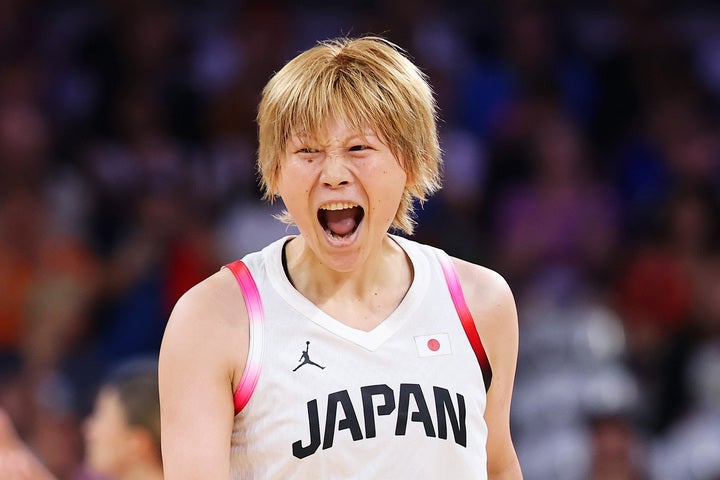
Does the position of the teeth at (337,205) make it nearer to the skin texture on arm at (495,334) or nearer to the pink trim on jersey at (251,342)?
the pink trim on jersey at (251,342)

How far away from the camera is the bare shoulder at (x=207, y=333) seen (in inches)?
103

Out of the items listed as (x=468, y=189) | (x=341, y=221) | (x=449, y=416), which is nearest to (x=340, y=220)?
(x=341, y=221)

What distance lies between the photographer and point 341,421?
8.64ft

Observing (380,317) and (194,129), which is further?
(194,129)

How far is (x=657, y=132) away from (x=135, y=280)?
325 centimetres

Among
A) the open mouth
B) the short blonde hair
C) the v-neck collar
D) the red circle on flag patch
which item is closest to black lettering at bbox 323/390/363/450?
the v-neck collar

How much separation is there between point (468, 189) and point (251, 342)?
4542 millimetres

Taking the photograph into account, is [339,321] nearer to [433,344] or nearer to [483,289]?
[433,344]

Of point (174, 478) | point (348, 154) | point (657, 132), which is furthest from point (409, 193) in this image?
point (657, 132)

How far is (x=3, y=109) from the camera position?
7410 millimetres

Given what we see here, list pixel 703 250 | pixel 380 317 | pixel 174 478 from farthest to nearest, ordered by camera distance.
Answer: pixel 703 250 < pixel 380 317 < pixel 174 478

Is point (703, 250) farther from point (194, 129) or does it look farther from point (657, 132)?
point (194, 129)

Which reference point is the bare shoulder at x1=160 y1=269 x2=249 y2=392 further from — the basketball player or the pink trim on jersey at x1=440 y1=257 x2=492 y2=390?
the pink trim on jersey at x1=440 y1=257 x2=492 y2=390

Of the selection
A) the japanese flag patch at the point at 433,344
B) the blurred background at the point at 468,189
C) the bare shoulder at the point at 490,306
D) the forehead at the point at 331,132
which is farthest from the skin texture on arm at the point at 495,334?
the blurred background at the point at 468,189
